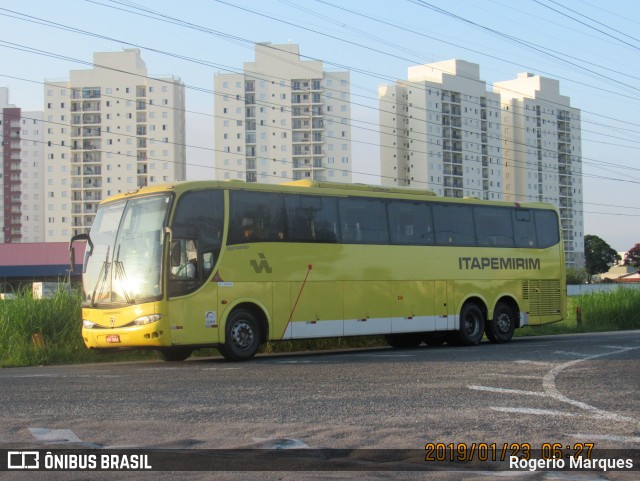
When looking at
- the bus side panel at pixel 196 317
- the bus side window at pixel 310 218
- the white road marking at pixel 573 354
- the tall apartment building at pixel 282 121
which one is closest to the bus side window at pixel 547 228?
the bus side window at pixel 310 218

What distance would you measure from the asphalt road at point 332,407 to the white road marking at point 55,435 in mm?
16

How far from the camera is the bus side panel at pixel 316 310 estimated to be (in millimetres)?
19562

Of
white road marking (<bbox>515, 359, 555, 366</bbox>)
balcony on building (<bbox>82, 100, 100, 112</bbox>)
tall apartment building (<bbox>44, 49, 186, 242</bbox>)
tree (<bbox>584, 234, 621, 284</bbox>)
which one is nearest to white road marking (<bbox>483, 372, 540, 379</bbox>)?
white road marking (<bbox>515, 359, 555, 366</bbox>)

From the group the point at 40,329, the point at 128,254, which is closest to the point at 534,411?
the point at 128,254

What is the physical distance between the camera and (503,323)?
24.7 meters

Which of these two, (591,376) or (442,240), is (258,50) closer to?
(442,240)

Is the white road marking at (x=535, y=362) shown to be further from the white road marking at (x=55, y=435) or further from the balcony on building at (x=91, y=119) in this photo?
the balcony on building at (x=91, y=119)

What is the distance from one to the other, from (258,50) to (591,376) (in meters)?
134

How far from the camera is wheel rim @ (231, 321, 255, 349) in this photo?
1822cm

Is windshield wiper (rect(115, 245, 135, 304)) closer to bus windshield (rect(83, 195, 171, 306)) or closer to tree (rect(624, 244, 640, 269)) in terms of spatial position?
bus windshield (rect(83, 195, 171, 306))

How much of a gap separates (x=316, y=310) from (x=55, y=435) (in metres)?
12.3

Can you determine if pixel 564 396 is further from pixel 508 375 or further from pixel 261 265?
pixel 261 265

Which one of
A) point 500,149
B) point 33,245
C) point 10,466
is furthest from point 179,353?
point 500,149

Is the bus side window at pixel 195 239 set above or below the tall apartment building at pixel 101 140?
below
